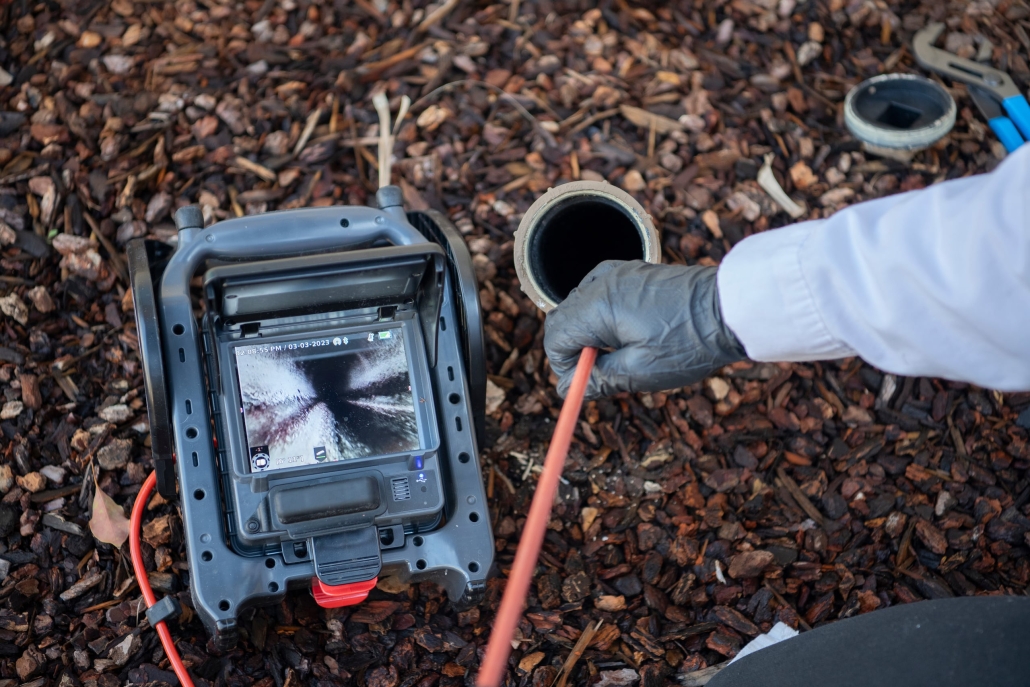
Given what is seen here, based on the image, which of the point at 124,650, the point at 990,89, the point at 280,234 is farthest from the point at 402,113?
the point at 990,89

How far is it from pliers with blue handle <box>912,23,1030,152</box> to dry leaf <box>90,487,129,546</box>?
2252 millimetres

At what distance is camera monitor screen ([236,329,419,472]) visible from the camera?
1.59 meters

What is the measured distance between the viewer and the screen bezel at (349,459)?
5.15 ft

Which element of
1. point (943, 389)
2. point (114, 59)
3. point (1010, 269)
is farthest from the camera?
point (114, 59)

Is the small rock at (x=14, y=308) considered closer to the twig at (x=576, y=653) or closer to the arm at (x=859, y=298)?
the arm at (x=859, y=298)

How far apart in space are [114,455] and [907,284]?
1.55 metres

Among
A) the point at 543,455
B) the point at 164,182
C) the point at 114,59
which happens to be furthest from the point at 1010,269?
the point at 114,59

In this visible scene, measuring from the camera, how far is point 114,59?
7.58ft

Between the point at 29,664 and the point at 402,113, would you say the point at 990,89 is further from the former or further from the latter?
the point at 29,664

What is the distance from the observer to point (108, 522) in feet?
5.96

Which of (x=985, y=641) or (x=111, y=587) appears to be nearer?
(x=985, y=641)

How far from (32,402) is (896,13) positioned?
7.93 feet

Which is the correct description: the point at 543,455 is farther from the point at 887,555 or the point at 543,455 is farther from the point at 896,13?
the point at 896,13

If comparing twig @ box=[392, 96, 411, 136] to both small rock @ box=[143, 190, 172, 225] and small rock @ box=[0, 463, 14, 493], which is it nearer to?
small rock @ box=[143, 190, 172, 225]
